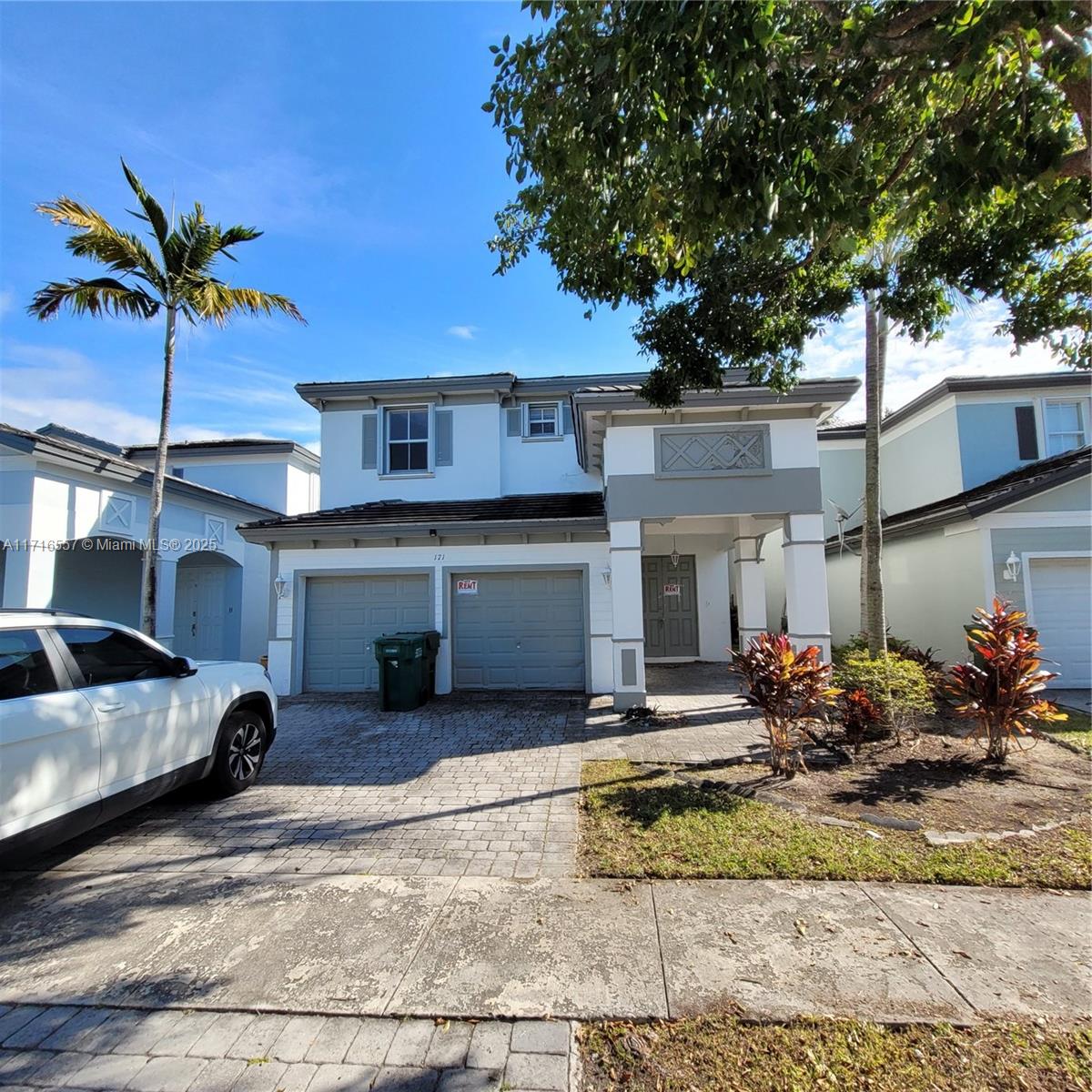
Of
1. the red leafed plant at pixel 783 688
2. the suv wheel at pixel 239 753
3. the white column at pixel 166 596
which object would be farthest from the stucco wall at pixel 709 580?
the white column at pixel 166 596

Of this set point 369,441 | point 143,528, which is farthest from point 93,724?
point 369,441

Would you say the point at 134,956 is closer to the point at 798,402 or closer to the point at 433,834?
the point at 433,834

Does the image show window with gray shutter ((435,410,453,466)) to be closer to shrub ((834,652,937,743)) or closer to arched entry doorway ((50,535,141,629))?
arched entry doorway ((50,535,141,629))

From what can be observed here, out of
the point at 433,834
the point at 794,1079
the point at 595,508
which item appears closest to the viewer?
the point at 794,1079

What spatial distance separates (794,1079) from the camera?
222 cm

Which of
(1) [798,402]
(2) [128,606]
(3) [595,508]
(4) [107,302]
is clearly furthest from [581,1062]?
(2) [128,606]

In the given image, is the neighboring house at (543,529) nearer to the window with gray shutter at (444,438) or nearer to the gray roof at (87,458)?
the window with gray shutter at (444,438)

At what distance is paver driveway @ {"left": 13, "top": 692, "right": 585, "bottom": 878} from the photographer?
419cm

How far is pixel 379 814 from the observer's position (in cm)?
505

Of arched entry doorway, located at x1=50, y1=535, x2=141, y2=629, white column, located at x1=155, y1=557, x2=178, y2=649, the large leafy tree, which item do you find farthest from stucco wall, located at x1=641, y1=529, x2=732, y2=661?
arched entry doorway, located at x1=50, y1=535, x2=141, y2=629

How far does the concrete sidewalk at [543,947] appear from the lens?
2.69 meters

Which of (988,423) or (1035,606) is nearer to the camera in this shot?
(1035,606)

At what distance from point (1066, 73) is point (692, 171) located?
1823 millimetres

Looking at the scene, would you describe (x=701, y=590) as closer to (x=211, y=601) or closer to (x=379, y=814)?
(x=379, y=814)
